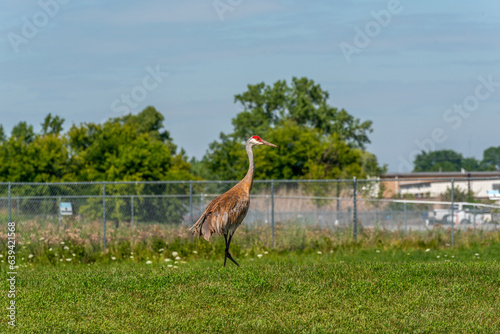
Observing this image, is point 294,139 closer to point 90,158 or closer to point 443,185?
point 90,158

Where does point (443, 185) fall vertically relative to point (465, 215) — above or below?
above

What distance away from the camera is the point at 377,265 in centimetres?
1174

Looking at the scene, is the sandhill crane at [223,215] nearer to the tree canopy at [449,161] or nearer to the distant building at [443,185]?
the distant building at [443,185]

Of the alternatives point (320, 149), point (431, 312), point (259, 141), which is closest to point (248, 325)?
point (431, 312)

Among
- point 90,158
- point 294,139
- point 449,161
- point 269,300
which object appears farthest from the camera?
point 449,161

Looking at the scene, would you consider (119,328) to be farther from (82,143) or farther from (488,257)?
(82,143)

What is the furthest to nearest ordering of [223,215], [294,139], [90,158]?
[294,139]
[90,158]
[223,215]

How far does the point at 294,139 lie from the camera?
5012 centimetres

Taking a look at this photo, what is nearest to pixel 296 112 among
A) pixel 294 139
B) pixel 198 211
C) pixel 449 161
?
pixel 294 139

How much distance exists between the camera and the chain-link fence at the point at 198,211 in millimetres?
19531

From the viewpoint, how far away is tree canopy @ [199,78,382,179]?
4825cm

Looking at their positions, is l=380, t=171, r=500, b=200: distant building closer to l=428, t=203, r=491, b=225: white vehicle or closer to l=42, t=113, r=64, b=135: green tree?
l=428, t=203, r=491, b=225: white vehicle

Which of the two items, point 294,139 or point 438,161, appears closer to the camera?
point 294,139

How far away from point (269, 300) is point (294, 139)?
4111cm
